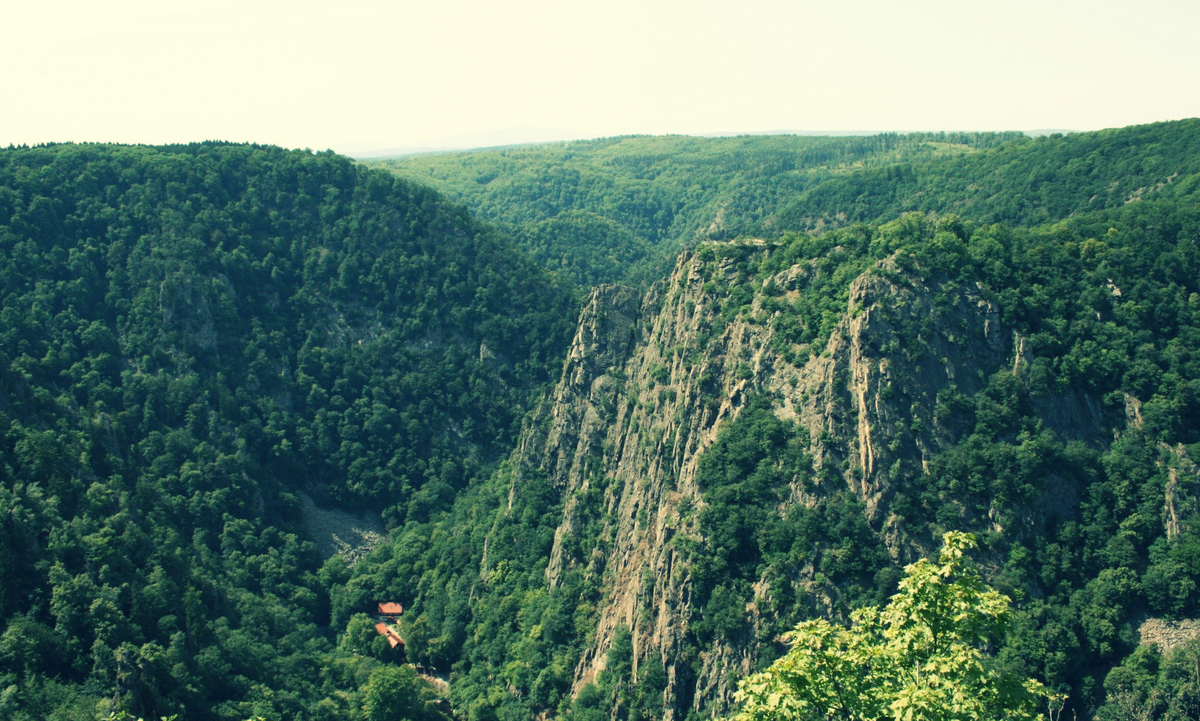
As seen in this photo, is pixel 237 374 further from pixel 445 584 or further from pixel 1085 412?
pixel 1085 412

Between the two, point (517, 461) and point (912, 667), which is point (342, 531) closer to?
point (517, 461)

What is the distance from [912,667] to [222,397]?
101091 millimetres

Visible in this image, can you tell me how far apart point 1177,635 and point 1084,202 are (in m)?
71.1

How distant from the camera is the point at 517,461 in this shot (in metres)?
100

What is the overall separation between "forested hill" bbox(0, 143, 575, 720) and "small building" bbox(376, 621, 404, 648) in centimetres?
195

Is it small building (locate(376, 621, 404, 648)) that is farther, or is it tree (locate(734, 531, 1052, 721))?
small building (locate(376, 621, 404, 648))

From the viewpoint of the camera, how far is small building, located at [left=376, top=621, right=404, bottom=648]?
87188 mm

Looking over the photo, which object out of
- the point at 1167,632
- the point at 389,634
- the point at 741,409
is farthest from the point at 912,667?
the point at 389,634

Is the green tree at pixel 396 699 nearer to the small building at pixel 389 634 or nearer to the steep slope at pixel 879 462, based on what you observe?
the steep slope at pixel 879 462

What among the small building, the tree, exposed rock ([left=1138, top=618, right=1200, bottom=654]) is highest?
the tree

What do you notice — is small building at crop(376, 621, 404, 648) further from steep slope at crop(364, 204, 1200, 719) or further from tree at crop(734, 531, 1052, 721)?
tree at crop(734, 531, 1052, 721)

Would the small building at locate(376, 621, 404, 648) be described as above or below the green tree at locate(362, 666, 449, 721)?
below

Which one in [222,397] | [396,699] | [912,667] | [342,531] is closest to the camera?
[912,667]

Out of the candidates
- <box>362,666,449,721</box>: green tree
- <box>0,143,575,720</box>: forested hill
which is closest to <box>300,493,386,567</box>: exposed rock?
<box>0,143,575,720</box>: forested hill
